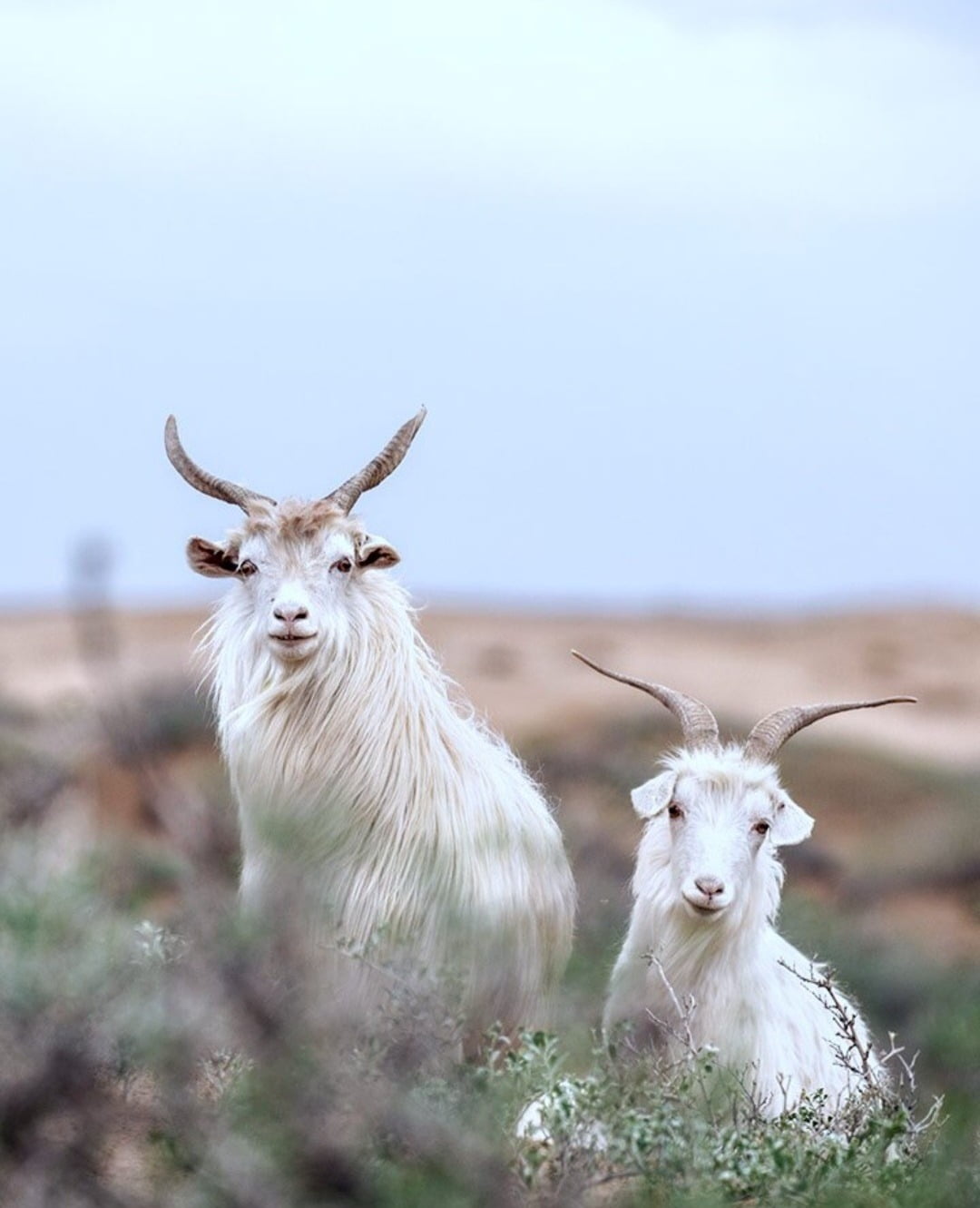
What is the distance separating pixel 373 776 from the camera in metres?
9.04

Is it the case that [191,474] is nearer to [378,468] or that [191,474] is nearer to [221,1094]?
[378,468]

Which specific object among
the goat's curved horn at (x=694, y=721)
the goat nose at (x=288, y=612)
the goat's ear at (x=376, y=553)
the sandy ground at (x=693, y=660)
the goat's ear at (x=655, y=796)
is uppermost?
the goat's ear at (x=376, y=553)

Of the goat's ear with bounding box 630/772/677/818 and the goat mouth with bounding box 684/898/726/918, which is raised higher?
the goat's ear with bounding box 630/772/677/818

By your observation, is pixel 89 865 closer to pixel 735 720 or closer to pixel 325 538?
pixel 325 538

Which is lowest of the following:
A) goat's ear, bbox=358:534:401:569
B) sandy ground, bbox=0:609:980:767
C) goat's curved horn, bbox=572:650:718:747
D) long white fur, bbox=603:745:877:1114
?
sandy ground, bbox=0:609:980:767

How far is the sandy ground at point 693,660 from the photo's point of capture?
49.8 metres

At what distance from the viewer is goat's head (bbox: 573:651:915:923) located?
27.9 feet

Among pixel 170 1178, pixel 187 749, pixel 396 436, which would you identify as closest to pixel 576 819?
pixel 396 436

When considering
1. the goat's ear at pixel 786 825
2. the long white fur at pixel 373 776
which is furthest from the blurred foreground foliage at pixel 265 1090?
the goat's ear at pixel 786 825

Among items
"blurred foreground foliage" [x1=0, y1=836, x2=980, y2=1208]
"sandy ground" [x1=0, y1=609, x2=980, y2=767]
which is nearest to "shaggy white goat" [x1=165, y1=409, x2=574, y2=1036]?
"blurred foreground foliage" [x1=0, y1=836, x2=980, y2=1208]

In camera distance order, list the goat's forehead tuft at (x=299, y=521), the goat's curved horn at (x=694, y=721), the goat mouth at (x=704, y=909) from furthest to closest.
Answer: the goat's curved horn at (x=694, y=721) → the goat's forehead tuft at (x=299, y=521) → the goat mouth at (x=704, y=909)

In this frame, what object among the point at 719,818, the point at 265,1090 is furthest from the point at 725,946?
the point at 265,1090

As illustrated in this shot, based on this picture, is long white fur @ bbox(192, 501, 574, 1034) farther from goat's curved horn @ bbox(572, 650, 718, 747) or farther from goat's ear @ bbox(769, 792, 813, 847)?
goat's ear @ bbox(769, 792, 813, 847)

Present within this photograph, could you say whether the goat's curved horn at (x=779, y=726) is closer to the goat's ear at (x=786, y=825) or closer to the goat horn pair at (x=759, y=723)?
the goat horn pair at (x=759, y=723)
